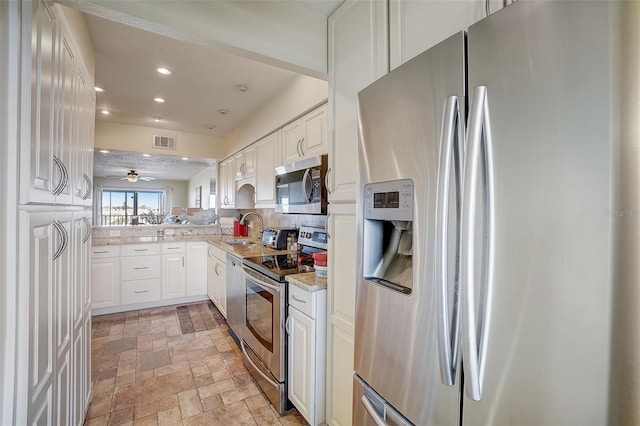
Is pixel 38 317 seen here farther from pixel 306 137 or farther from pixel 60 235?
pixel 306 137

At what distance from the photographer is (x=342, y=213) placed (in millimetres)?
1556

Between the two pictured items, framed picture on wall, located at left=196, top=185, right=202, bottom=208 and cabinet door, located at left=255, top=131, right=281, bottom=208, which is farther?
framed picture on wall, located at left=196, top=185, right=202, bottom=208

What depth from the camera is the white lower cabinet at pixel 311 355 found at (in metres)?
1.67

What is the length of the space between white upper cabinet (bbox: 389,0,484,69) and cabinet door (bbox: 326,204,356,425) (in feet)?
2.39

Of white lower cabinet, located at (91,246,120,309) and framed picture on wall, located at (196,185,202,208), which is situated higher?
framed picture on wall, located at (196,185,202,208)

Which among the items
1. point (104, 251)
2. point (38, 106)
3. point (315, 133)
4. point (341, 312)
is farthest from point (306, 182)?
point (104, 251)

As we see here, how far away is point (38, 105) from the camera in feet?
3.20

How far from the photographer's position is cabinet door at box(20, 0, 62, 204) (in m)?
0.89

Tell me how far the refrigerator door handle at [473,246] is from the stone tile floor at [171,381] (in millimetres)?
1588

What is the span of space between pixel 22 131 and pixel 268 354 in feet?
5.94

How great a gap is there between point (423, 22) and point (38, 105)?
4.57 feet

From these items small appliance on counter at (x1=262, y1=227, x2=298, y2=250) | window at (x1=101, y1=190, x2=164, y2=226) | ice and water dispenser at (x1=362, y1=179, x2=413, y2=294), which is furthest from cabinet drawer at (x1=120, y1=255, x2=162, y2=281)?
window at (x1=101, y1=190, x2=164, y2=226)

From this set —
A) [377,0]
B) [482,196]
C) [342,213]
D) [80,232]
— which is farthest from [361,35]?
[80,232]

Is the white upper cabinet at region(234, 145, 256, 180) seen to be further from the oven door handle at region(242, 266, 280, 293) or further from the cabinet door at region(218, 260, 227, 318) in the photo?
the oven door handle at region(242, 266, 280, 293)
